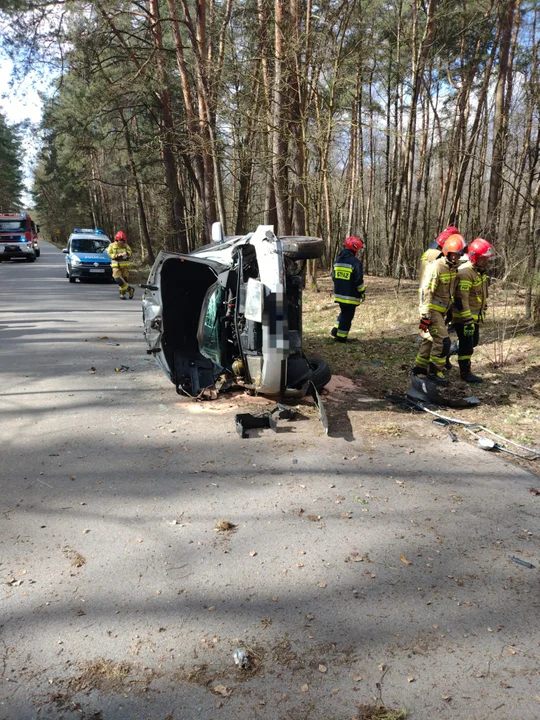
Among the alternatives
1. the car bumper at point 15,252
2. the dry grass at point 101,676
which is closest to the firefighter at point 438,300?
the dry grass at point 101,676

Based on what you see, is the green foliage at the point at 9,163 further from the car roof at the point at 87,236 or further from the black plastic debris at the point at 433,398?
the black plastic debris at the point at 433,398

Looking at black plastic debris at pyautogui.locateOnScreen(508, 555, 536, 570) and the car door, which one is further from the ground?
the car door

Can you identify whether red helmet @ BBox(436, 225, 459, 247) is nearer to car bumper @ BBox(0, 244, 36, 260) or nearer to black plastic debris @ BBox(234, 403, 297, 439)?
black plastic debris @ BBox(234, 403, 297, 439)

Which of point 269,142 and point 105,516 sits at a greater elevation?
point 269,142

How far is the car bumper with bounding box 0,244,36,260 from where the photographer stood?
28.2m

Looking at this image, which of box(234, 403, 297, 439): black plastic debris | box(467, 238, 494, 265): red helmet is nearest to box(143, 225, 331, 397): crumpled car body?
box(234, 403, 297, 439): black plastic debris

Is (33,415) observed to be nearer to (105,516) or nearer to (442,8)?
(105,516)

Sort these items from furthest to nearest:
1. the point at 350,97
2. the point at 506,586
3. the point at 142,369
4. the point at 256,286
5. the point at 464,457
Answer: the point at 350,97
the point at 142,369
the point at 256,286
the point at 464,457
the point at 506,586

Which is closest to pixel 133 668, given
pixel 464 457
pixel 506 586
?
pixel 506 586

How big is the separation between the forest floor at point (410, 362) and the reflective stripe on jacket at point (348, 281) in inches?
32.7

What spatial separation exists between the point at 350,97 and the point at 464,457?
1778 centimetres

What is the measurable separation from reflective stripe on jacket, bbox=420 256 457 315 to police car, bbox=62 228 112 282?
14801 mm

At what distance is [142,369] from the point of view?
23.6 feet

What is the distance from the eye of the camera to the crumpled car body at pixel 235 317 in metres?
4.96
